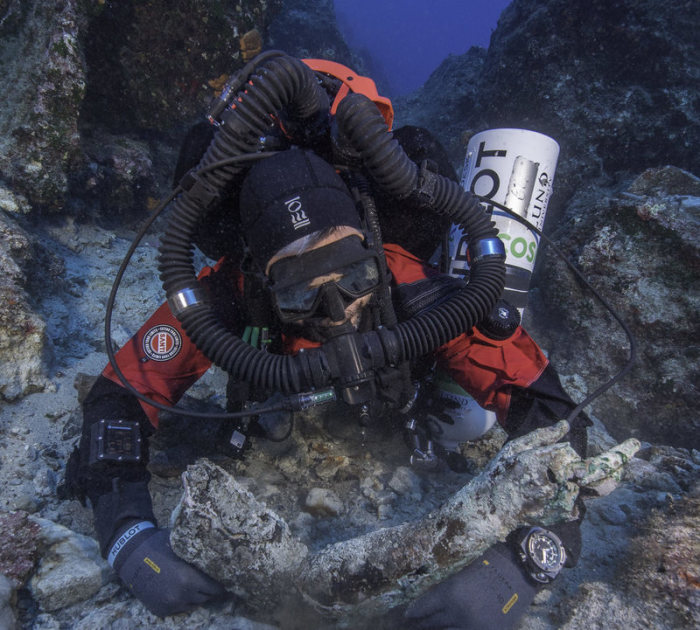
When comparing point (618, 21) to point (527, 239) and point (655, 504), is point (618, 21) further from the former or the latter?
point (655, 504)

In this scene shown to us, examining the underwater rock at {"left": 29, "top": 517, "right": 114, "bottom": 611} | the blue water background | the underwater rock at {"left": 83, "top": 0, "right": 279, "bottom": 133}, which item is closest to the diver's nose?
the underwater rock at {"left": 29, "top": 517, "right": 114, "bottom": 611}

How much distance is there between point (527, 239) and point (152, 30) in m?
4.86

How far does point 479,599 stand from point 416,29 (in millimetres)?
80694

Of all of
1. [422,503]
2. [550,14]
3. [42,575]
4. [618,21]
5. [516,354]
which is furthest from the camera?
[550,14]

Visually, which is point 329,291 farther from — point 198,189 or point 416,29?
point 416,29

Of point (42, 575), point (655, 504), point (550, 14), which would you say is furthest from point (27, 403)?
point (550, 14)

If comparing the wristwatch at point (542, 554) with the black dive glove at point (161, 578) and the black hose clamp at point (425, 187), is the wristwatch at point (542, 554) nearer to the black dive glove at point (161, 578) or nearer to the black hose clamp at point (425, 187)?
the black dive glove at point (161, 578)

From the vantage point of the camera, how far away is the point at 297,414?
121 inches

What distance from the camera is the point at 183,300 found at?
1.87 m

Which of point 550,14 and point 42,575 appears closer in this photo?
point 42,575

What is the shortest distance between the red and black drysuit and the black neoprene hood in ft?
2.06

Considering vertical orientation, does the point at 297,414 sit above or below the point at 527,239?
below

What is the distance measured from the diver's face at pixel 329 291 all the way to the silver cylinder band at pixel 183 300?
360 millimetres

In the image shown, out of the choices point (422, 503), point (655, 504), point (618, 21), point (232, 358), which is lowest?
point (422, 503)
